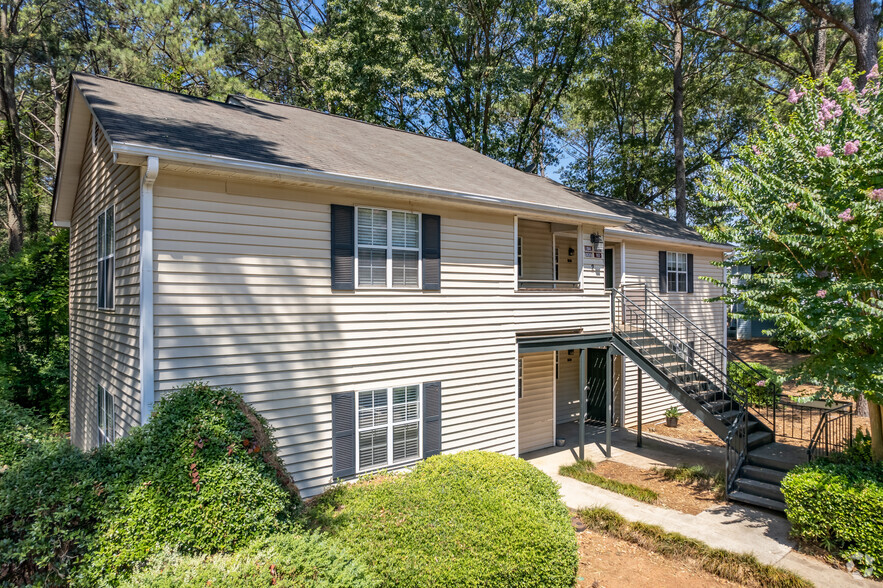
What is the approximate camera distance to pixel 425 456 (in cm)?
828

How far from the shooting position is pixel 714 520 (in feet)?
24.8

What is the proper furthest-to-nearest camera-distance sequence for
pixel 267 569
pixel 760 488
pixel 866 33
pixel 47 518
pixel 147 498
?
pixel 866 33 → pixel 760 488 → pixel 147 498 → pixel 47 518 → pixel 267 569

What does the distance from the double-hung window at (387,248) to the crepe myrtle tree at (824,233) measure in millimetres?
5163

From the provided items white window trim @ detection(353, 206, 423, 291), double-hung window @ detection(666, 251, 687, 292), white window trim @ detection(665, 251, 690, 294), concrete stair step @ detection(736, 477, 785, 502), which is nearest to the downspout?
white window trim @ detection(353, 206, 423, 291)

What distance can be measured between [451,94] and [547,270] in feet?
46.1

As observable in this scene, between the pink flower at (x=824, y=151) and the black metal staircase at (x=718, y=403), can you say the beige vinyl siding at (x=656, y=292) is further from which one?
the pink flower at (x=824, y=151)

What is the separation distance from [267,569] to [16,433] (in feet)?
26.5

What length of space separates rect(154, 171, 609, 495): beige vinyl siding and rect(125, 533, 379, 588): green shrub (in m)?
2.65

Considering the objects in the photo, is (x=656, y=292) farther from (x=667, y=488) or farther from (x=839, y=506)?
(x=839, y=506)

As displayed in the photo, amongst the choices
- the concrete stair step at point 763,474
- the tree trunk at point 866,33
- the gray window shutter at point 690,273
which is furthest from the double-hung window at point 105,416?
the tree trunk at point 866,33

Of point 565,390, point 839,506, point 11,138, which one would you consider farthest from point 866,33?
point 11,138

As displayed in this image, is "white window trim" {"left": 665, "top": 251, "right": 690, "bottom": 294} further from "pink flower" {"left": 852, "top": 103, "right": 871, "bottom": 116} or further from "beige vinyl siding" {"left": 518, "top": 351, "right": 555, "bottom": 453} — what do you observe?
"pink flower" {"left": 852, "top": 103, "right": 871, "bottom": 116}

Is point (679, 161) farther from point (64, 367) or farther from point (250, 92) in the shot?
point (64, 367)

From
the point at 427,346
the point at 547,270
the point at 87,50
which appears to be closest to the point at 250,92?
the point at 87,50
